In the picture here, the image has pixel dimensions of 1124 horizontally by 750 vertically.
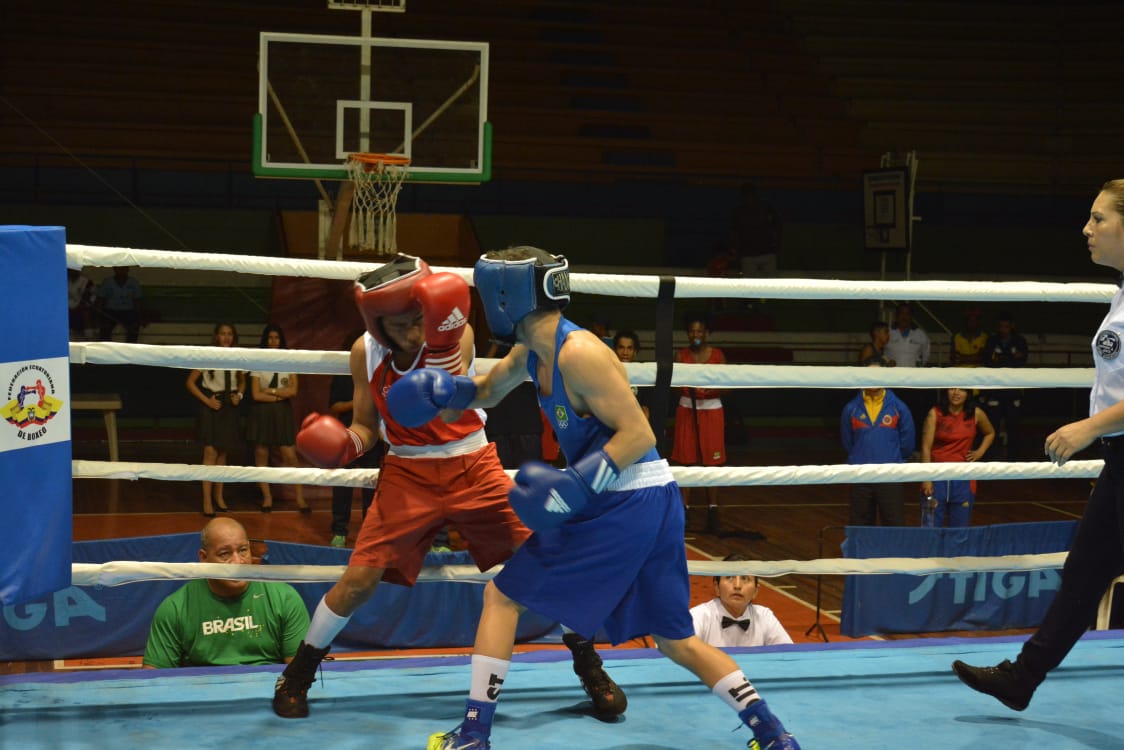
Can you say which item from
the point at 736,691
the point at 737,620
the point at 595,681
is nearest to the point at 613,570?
the point at 736,691

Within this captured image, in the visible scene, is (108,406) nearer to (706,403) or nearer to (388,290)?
(706,403)

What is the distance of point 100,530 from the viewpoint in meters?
8.96

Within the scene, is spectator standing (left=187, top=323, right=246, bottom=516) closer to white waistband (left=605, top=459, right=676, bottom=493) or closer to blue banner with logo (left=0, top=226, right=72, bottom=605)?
blue banner with logo (left=0, top=226, right=72, bottom=605)

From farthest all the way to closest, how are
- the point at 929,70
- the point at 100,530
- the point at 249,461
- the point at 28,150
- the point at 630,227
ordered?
the point at 929,70 → the point at 630,227 → the point at 28,150 → the point at 249,461 → the point at 100,530

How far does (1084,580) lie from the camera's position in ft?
10.5

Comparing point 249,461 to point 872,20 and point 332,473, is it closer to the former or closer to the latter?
point 332,473

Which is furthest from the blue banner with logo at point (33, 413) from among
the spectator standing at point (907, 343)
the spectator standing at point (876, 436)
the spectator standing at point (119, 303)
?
the spectator standing at point (907, 343)

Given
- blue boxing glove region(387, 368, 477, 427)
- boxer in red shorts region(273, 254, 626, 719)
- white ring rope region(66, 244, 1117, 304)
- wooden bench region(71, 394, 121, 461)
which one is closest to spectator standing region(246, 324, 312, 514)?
wooden bench region(71, 394, 121, 461)

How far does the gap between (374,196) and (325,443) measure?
5.97m

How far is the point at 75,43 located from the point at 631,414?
1421cm

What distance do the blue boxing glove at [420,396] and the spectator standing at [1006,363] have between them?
1020 centimetres

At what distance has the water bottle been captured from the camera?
773 cm

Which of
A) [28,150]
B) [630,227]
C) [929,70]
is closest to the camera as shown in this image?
[28,150]

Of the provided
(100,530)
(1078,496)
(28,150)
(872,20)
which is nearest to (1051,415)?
(1078,496)
